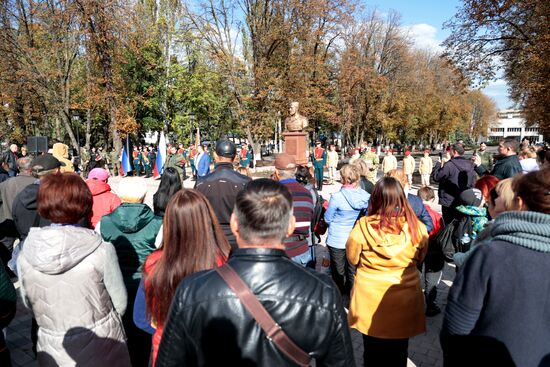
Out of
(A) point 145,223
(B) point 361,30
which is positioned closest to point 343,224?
(A) point 145,223

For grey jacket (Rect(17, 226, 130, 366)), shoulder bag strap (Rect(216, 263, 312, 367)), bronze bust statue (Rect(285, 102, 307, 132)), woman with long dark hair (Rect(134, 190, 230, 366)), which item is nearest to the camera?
shoulder bag strap (Rect(216, 263, 312, 367))

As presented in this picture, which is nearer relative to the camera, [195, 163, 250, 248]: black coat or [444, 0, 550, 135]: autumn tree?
[195, 163, 250, 248]: black coat

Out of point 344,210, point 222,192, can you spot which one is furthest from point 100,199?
point 344,210

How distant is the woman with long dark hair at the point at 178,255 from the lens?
6.79 feet

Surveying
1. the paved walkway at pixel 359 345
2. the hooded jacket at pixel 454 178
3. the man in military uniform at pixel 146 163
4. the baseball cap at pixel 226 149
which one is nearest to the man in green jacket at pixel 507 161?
the hooded jacket at pixel 454 178

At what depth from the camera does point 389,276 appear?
9.43 ft

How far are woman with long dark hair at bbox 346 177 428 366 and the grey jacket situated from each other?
5.65 feet

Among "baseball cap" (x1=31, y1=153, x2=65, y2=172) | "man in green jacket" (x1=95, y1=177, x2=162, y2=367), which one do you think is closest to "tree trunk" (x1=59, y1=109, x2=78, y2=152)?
"baseball cap" (x1=31, y1=153, x2=65, y2=172)

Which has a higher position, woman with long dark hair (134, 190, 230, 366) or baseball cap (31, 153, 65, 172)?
baseball cap (31, 153, 65, 172)

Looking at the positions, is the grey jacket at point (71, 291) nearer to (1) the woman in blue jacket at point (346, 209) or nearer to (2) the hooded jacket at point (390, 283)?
(2) the hooded jacket at point (390, 283)

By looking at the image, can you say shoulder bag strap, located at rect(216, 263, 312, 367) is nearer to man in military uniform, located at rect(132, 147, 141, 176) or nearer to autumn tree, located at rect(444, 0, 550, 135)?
autumn tree, located at rect(444, 0, 550, 135)

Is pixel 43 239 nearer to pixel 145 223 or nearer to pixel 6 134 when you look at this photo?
pixel 145 223

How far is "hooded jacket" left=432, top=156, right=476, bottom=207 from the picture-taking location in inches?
236

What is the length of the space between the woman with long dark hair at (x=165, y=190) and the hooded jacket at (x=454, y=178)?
Result: 417 cm
